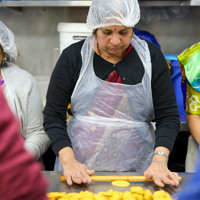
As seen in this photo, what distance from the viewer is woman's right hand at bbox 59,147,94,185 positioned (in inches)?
44.2

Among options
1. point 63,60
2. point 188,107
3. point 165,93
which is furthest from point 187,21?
point 63,60

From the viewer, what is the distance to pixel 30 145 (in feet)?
4.73

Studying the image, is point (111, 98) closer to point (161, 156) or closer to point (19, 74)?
point (161, 156)

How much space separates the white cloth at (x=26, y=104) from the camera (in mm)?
1495

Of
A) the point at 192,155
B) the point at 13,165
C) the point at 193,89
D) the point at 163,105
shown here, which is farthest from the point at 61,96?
the point at 13,165

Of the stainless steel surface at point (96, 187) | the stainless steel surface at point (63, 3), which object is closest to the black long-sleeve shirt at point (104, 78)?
the stainless steel surface at point (96, 187)

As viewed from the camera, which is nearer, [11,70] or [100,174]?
[100,174]

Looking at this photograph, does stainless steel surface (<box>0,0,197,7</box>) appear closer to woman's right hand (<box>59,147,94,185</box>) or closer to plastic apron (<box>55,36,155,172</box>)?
plastic apron (<box>55,36,155,172</box>)

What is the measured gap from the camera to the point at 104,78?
4.48 ft

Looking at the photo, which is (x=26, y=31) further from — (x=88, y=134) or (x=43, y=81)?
(x=88, y=134)

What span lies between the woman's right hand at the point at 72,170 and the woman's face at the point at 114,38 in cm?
48

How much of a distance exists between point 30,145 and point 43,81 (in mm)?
1097

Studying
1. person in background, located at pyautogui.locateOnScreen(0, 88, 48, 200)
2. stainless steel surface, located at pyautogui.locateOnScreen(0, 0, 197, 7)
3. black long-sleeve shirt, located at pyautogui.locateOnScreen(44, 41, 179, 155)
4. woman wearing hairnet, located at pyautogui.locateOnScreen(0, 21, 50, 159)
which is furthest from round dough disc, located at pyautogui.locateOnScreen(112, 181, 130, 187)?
→ stainless steel surface, located at pyautogui.locateOnScreen(0, 0, 197, 7)

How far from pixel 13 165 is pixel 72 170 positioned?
0.87m
